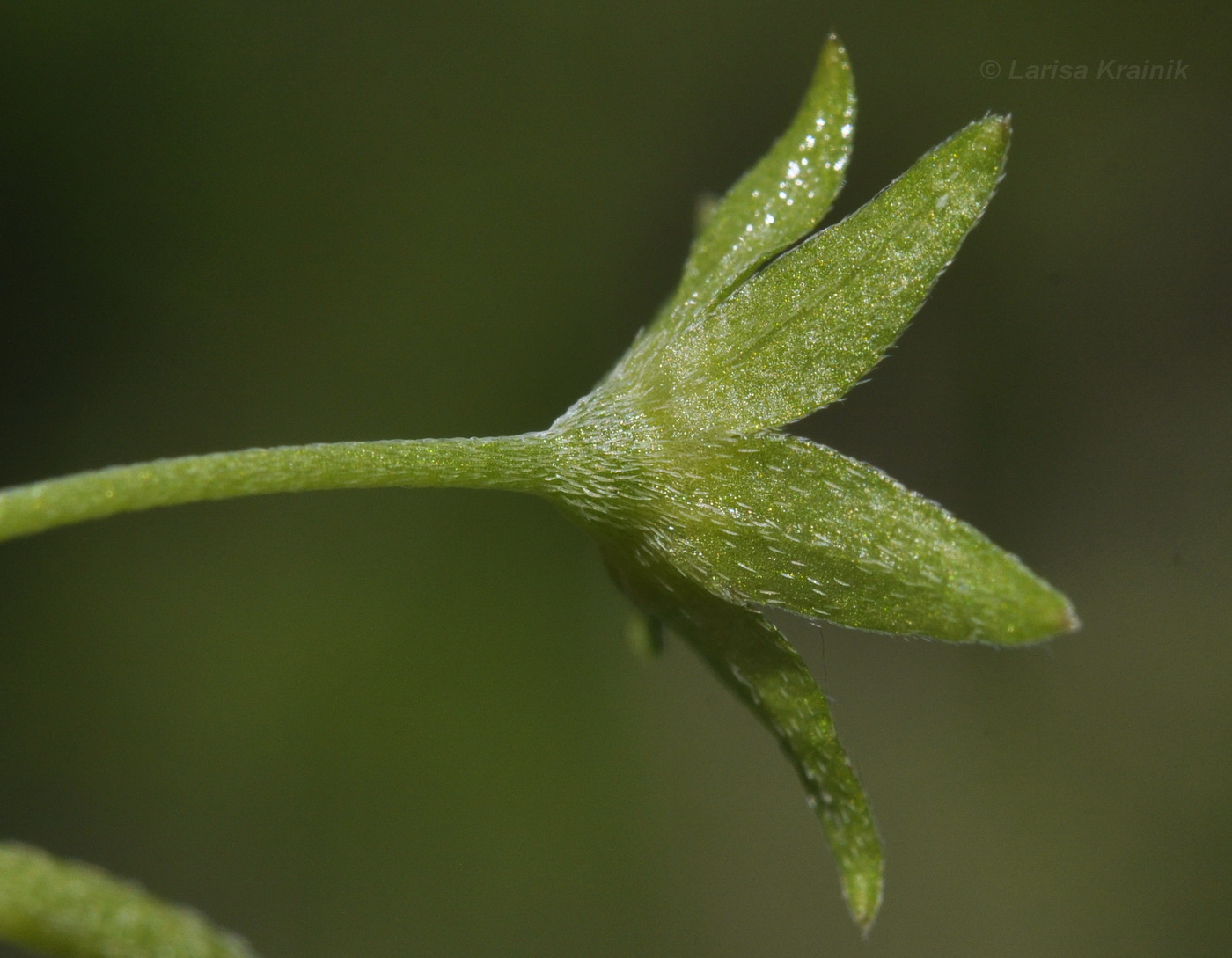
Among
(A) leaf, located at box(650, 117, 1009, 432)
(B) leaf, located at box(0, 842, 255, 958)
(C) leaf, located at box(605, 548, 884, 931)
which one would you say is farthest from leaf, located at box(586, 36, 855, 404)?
(B) leaf, located at box(0, 842, 255, 958)

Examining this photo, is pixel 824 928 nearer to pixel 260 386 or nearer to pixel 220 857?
pixel 220 857

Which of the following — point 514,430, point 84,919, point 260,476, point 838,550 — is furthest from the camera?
point 514,430

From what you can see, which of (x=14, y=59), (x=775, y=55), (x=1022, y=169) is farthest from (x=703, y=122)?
(x=14, y=59)

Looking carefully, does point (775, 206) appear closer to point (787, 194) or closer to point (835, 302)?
point (787, 194)

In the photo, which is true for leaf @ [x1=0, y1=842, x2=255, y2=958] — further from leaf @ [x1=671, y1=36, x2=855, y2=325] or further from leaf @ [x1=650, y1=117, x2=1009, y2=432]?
leaf @ [x1=671, y1=36, x2=855, y2=325]

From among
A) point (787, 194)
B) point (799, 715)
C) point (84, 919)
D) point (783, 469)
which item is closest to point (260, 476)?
point (84, 919)

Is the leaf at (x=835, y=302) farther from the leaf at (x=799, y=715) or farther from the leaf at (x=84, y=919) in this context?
the leaf at (x=84, y=919)

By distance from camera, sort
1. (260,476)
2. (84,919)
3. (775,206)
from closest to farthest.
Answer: (84,919), (260,476), (775,206)

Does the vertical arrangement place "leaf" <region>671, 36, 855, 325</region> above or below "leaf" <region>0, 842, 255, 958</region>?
above
